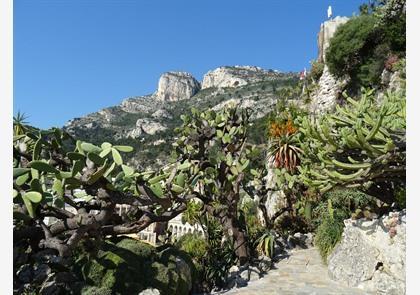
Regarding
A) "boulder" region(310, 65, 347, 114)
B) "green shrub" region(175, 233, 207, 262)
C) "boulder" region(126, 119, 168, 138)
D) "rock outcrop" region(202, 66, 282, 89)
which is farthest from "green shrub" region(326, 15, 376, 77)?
"rock outcrop" region(202, 66, 282, 89)

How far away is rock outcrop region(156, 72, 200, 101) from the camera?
99.7 meters

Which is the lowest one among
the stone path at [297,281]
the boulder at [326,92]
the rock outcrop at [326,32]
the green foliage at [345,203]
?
the stone path at [297,281]

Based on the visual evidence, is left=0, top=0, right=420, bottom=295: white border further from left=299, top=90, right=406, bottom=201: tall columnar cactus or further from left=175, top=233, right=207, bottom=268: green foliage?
left=175, top=233, right=207, bottom=268: green foliage

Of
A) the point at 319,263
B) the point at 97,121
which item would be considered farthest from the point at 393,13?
the point at 97,121

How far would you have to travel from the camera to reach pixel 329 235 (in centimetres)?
800

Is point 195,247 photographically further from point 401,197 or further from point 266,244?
point 401,197

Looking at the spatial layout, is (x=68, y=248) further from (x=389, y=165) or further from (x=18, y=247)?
(x=389, y=165)

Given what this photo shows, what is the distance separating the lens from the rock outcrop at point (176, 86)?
3925 inches

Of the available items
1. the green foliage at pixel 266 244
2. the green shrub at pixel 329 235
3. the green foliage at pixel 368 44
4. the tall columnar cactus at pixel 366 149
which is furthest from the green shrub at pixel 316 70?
the green foliage at pixel 266 244

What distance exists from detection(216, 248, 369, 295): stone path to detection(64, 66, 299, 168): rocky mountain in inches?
1719

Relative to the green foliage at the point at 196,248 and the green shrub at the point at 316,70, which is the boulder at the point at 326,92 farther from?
the green foliage at the point at 196,248
